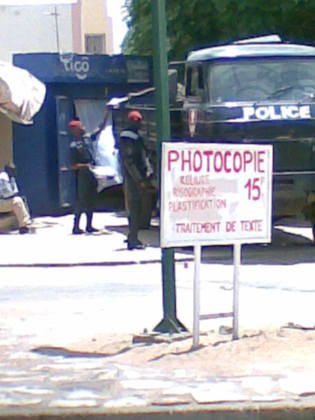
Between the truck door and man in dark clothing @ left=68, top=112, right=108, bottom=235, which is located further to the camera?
the truck door

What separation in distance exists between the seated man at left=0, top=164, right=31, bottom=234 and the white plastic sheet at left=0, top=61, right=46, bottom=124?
3.28 feet

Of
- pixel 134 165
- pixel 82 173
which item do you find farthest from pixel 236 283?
pixel 82 173

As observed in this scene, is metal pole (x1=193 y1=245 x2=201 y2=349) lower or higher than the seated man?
higher

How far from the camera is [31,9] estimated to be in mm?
35375

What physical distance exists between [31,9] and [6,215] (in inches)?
707

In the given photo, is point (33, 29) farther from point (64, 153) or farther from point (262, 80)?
point (262, 80)

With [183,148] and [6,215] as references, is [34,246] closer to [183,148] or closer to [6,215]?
[6,215]

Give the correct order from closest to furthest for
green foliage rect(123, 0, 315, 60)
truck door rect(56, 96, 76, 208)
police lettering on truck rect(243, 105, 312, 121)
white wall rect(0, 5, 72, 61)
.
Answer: police lettering on truck rect(243, 105, 312, 121) < truck door rect(56, 96, 76, 208) < green foliage rect(123, 0, 315, 60) < white wall rect(0, 5, 72, 61)

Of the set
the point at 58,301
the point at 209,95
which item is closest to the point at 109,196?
the point at 209,95

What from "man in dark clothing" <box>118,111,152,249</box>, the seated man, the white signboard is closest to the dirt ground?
the white signboard

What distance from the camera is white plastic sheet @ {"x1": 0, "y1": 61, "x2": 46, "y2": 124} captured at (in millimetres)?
17453

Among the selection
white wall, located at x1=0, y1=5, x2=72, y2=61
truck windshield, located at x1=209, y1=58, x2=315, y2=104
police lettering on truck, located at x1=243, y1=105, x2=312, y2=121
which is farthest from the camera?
white wall, located at x1=0, y1=5, x2=72, y2=61

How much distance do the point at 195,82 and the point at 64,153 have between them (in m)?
5.73

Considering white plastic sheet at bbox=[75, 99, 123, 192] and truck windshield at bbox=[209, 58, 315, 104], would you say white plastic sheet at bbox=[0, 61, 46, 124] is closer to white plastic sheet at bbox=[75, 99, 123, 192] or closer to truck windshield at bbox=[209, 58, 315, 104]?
white plastic sheet at bbox=[75, 99, 123, 192]
